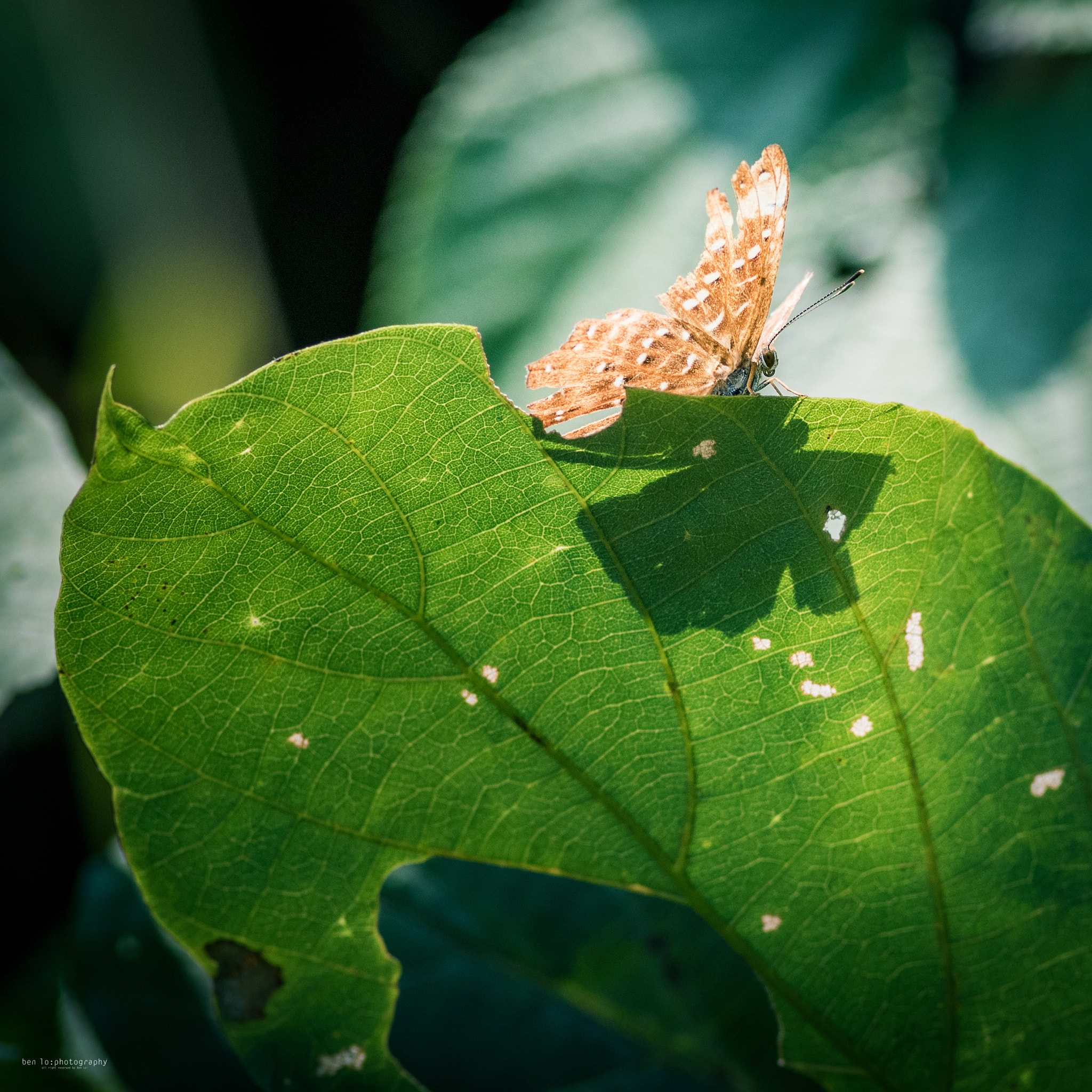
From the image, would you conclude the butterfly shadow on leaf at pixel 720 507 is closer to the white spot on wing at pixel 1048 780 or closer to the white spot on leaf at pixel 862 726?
the white spot on leaf at pixel 862 726

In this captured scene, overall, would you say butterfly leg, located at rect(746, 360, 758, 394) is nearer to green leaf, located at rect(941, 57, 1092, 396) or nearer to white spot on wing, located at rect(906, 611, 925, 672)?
white spot on wing, located at rect(906, 611, 925, 672)

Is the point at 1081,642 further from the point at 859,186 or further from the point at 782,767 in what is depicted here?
the point at 859,186

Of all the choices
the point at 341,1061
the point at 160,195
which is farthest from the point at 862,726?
the point at 160,195

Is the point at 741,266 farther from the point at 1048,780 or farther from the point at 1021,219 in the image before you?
the point at 1021,219

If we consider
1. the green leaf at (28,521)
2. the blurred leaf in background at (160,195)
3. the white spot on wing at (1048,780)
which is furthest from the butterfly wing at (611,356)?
the blurred leaf in background at (160,195)

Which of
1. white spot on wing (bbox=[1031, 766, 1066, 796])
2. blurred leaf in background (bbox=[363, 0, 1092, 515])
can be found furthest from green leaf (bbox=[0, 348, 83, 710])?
white spot on wing (bbox=[1031, 766, 1066, 796])

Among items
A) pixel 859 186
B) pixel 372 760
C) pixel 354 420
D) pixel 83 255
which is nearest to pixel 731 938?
pixel 372 760
